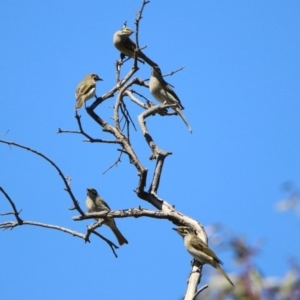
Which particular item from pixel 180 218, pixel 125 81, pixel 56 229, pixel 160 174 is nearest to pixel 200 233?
pixel 180 218

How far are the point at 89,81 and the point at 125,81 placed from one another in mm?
2247

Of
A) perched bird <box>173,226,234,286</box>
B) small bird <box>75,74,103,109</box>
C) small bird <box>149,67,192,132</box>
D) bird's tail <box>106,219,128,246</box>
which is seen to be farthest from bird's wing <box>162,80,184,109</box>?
perched bird <box>173,226,234,286</box>

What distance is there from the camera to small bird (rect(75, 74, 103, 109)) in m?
7.28

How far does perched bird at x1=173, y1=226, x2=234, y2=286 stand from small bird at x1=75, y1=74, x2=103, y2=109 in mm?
2612

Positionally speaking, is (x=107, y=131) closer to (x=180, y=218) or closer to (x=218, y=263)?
(x=180, y=218)

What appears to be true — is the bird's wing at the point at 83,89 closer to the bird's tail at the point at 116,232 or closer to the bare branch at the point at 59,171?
the bird's tail at the point at 116,232

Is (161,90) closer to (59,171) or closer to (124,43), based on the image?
(124,43)

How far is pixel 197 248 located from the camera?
4.89 metres

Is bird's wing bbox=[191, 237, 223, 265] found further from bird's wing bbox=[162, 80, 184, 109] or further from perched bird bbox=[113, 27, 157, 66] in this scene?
perched bird bbox=[113, 27, 157, 66]

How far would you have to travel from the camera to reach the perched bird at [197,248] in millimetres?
4770

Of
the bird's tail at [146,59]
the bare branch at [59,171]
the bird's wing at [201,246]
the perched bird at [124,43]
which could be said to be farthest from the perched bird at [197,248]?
the perched bird at [124,43]

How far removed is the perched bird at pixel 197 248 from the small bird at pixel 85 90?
261 cm

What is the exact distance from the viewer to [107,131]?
18.0 feet

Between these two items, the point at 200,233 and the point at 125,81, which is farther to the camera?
the point at 125,81
